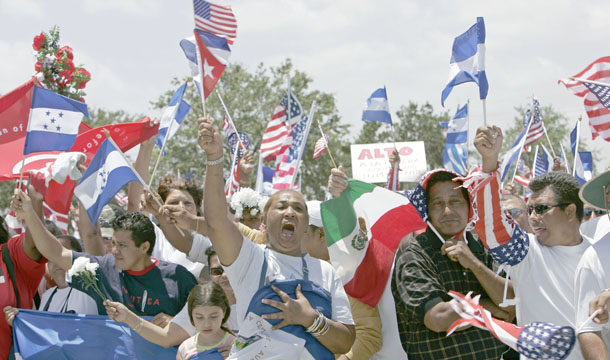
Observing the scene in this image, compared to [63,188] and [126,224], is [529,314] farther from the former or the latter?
[63,188]

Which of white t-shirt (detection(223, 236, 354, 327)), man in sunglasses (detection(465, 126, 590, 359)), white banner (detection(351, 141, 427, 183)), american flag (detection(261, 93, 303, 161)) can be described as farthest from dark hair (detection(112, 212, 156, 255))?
white banner (detection(351, 141, 427, 183))

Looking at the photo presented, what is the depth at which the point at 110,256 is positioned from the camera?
5.29 m

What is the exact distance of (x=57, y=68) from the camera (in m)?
7.46

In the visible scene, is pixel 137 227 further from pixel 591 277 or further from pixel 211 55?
pixel 591 277

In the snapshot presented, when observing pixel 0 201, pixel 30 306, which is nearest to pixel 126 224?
pixel 30 306

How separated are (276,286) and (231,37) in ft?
10.2

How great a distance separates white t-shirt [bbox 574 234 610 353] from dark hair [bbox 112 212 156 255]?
10.0 feet

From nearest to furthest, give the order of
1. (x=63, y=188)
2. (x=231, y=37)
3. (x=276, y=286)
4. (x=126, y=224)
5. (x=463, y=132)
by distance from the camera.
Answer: (x=276, y=286), (x=126, y=224), (x=231, y=37), (x=63, y=188), (x=463, y=132)

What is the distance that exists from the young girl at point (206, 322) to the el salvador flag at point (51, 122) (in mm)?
2322

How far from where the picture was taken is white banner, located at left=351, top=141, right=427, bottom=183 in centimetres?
1509

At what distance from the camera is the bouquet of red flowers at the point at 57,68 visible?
746 cm

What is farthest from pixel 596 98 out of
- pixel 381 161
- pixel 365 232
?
pixel 381 161

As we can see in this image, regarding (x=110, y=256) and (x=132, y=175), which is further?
(x=132, y=175)

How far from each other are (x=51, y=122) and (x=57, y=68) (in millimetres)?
1396
